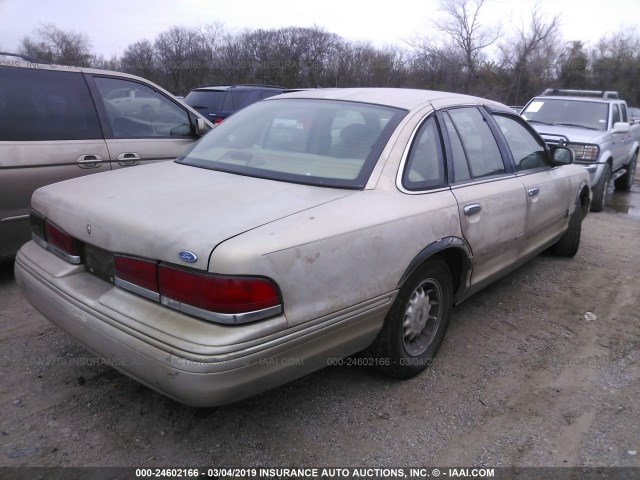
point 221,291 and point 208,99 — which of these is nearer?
point 221,291

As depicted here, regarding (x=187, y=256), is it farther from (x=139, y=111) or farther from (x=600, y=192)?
(x=600, y=192)

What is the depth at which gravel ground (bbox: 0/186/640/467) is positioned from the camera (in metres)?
2.37

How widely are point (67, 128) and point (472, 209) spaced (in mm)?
3331

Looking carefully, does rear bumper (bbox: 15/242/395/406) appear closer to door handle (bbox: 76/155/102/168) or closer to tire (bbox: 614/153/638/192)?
door handle (bbox: 76/155/102/168)

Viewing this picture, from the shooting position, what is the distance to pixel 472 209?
3.12m

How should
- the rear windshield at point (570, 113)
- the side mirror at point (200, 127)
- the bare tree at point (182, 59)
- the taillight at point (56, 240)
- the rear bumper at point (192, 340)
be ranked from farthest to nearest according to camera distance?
the bare tree at point (182, 59)
the rear windshield at point (570, 113)
the side mirror at point (200, 127)
the taillight at point (56, 240)
the rear bumper at point (192, 340)

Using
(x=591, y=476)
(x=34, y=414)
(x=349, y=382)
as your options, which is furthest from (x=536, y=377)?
(x=34, y=414)

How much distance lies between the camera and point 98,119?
4488mm

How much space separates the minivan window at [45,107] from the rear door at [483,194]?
3046 millimetres

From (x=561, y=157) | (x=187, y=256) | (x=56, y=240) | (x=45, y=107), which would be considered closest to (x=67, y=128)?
(x=45, y=107)

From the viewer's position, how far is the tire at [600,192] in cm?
789

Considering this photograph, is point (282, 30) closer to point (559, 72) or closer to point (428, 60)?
point (428, 60)

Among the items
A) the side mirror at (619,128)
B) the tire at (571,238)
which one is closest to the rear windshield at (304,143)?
the tire at (571,238)

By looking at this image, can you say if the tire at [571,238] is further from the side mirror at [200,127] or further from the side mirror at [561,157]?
the side mirror at [200,127]
